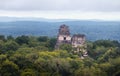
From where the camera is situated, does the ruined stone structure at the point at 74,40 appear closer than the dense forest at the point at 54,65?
No

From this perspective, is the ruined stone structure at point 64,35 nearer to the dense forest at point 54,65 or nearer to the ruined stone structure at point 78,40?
the ruined stone structure at point 78,40

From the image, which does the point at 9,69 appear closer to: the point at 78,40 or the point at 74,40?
the point at 78,40

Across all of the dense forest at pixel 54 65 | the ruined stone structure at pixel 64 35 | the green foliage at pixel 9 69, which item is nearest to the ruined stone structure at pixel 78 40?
the ruined stone structure at pixel 64 35

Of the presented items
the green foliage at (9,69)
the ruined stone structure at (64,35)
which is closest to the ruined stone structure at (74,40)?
the ruined stone structure at (64,35)

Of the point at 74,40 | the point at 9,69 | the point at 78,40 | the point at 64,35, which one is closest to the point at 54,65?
the point at 9,69

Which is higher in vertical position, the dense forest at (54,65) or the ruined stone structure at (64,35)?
the ruined stone structure at (64,35)

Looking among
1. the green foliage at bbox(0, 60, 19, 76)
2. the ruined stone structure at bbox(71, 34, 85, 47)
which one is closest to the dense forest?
the green foliage at bbox(0, 60, 19, 76)

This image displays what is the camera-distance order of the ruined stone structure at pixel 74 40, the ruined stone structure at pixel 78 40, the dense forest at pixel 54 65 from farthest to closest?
the ruined stone structure at pixel 78 40 < the ruined stone structure at pixel 74 40 < the dense forest at pixel 54 65

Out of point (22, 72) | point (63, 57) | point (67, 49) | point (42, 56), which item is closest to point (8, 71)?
point (22, 72)

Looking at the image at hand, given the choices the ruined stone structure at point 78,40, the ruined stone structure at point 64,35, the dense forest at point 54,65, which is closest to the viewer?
the dense forest at point 54,65

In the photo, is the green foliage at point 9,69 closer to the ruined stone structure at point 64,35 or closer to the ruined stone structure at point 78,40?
the ruined stone structure at point 78,40
